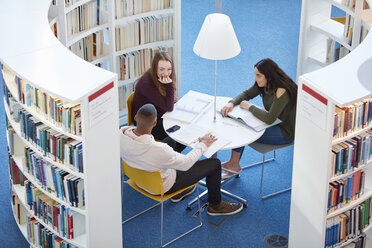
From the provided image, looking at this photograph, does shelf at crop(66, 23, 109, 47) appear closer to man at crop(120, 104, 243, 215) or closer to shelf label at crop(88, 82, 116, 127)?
man at crop(120, 104, 243, 215)

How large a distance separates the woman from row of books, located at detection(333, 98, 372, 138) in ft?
6.19

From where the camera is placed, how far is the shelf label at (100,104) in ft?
13.7

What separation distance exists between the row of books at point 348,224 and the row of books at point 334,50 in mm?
2362

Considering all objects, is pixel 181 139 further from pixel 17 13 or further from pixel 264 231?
pixel 17 13

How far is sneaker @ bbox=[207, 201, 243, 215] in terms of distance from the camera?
5695mm

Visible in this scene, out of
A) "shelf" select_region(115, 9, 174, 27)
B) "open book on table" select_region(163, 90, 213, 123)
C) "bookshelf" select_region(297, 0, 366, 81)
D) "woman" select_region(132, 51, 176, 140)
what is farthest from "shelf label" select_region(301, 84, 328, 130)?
"shelf" select_region(115, 9, 174, 27)

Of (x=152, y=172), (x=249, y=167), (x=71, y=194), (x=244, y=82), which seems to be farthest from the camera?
(x=244, y=82)

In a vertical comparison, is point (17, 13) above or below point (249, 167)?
above

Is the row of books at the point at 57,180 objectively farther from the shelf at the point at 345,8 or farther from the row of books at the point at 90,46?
the shelf at the point at 345,8

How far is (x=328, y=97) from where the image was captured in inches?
166

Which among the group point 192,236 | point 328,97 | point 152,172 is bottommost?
point 192,236

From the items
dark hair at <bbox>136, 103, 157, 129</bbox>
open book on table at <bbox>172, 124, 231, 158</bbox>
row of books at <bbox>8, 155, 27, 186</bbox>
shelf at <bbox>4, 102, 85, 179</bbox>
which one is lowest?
row of books at <bbox>8, 155, 27, 186</bbox>

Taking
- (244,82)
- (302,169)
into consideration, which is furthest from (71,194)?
(244,82)

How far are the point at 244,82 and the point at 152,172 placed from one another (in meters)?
3.32
